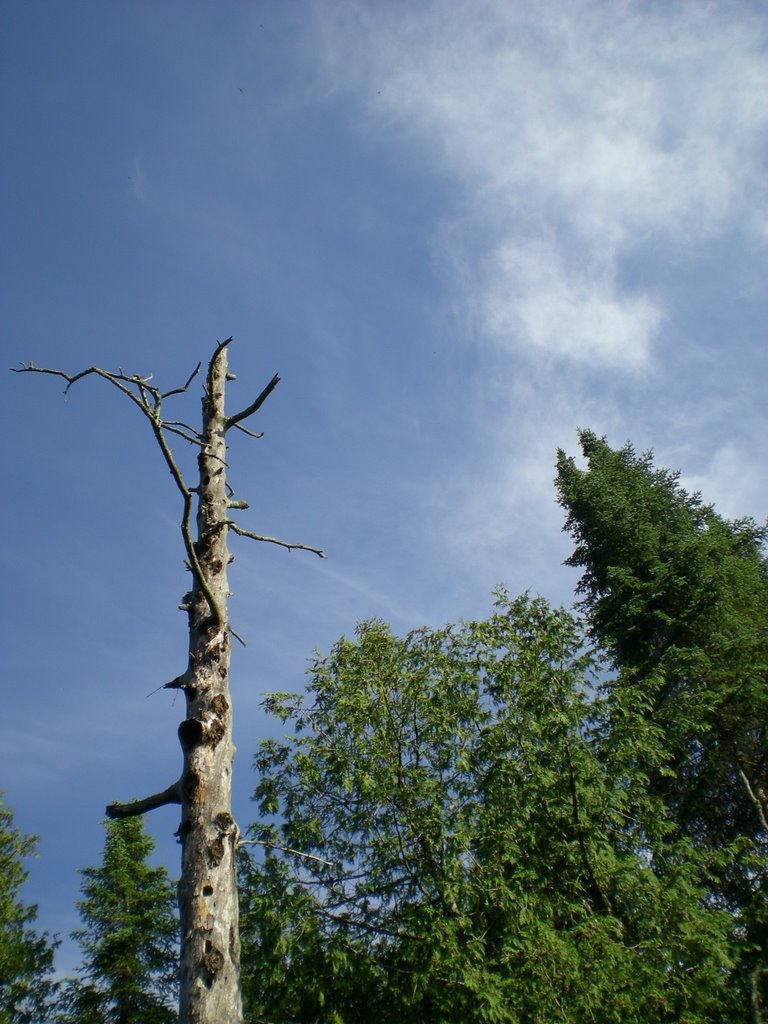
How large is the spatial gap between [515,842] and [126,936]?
1211 cm

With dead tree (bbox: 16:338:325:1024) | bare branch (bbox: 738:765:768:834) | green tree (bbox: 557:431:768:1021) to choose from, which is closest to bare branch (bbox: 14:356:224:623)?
dead tree (bbox: 16:338:325:1024)

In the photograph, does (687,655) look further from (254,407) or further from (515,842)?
(254,407)

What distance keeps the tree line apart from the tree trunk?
364 centimetres

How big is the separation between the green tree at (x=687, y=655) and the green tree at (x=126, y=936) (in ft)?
41.1

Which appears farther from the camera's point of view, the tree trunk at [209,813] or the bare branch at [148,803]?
the bare branch at [148,803]

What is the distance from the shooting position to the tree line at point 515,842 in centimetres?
838

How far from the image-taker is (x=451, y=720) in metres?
11.8

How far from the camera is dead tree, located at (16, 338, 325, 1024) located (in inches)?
159

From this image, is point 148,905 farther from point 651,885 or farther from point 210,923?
point 210,923

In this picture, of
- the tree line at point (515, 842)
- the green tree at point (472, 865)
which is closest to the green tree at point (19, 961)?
the tree line at point (515, 842)

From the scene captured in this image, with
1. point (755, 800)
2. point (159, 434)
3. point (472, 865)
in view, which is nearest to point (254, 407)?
point (159, 434)

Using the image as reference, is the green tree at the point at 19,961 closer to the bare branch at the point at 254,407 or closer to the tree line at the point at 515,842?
the tree line at the point at 515,842

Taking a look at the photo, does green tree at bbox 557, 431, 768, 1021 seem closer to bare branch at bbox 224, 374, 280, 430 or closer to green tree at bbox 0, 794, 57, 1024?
bare branch at bbox 224, 374, 280, 430

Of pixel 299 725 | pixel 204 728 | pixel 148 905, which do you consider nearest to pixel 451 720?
pixel 299 725
